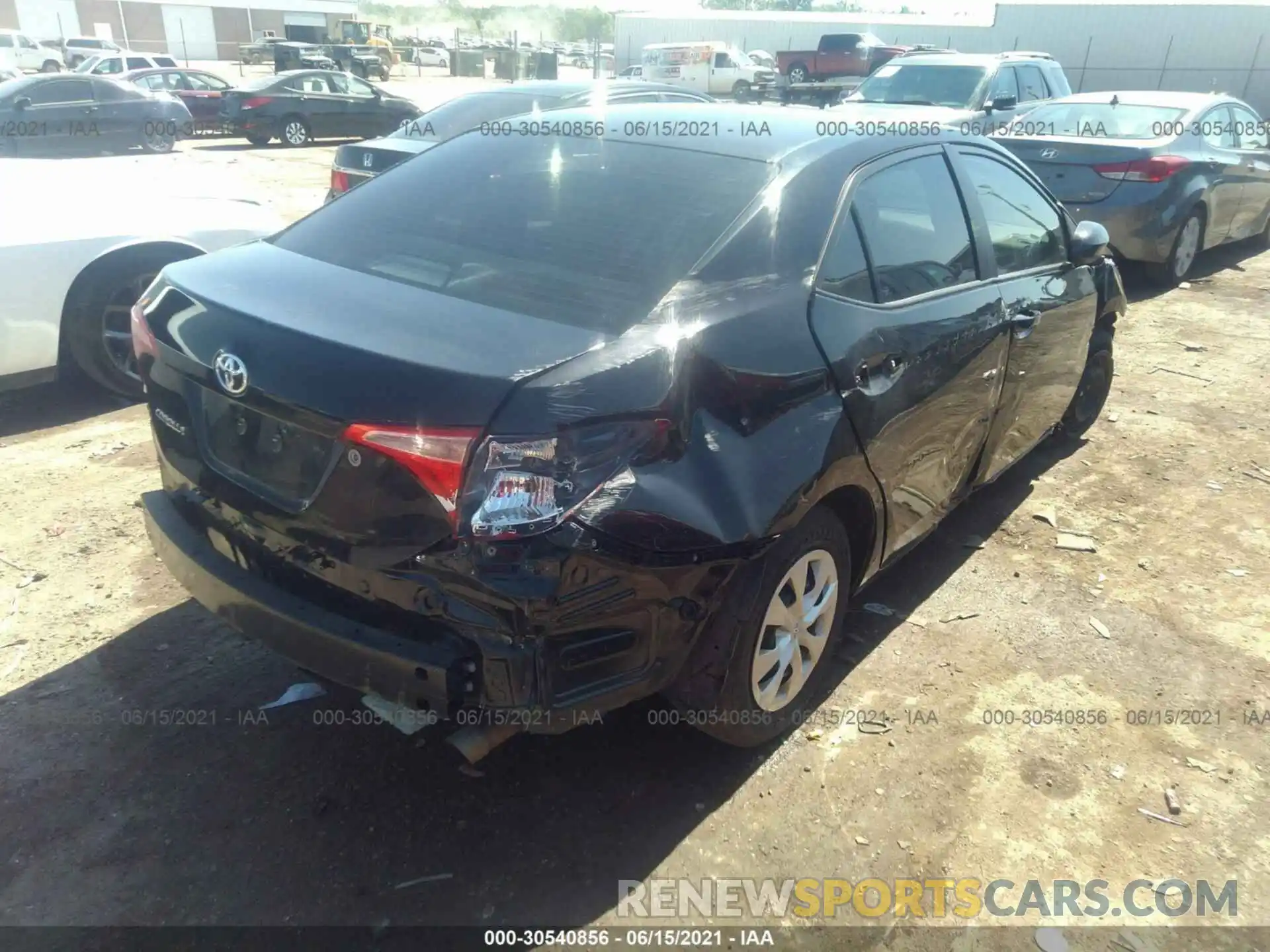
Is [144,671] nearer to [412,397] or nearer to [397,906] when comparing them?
[397,906]

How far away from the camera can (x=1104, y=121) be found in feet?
28.0

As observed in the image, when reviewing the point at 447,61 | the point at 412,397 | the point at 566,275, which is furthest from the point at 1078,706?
the point at 447,61

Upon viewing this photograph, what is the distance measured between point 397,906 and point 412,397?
129cm

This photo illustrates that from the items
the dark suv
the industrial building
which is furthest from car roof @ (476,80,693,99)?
the industrial building

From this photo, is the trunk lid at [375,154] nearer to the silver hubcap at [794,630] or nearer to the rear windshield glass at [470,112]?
the rear windshield glass at [470,112]

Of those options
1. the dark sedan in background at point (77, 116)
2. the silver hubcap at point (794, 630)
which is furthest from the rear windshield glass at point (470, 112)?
the dark sedan in background at point (77, 116)

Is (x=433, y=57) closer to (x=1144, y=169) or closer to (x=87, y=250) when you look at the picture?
(x=1144, y=169)

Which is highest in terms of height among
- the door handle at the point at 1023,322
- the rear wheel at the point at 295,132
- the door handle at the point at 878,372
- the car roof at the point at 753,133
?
the car roof at the point at 753,133

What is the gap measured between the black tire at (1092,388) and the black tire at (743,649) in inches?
115

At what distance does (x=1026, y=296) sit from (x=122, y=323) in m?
4.52

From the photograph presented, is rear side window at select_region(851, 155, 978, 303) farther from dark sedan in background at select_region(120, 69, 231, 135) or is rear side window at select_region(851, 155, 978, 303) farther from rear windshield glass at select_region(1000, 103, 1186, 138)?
dark sedan in background at select_region(120, 69, 231, 135)

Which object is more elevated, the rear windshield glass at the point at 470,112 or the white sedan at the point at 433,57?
the rear windshield glass at the point at 470,112

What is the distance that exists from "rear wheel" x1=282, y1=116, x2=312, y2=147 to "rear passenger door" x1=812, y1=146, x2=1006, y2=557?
18.5 metres

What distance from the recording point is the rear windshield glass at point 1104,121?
8.20 meters
